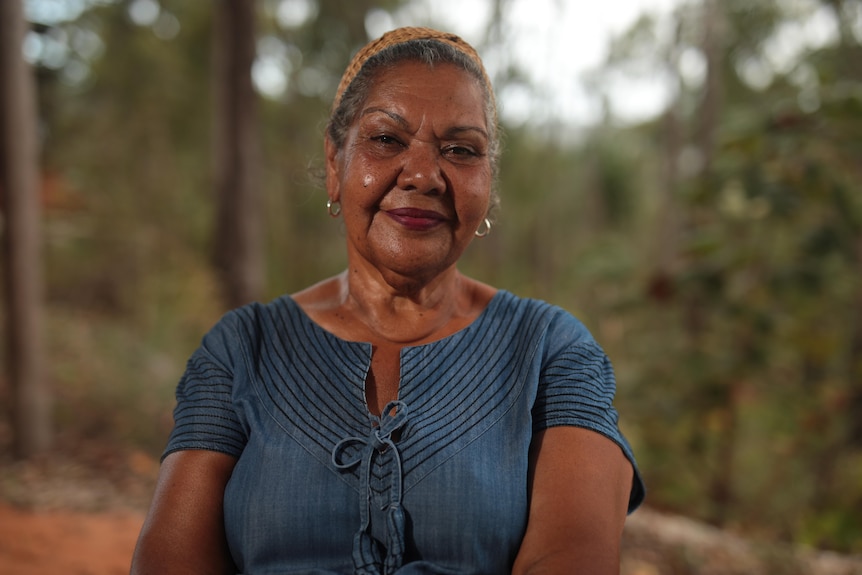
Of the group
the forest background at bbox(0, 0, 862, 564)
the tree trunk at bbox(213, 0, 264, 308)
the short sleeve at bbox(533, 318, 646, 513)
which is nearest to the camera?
the short sleeve at bbox(533, 318, 646, 513)

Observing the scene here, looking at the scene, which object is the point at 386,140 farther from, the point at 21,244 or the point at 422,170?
the point at 21,244

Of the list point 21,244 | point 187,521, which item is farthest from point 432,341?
point 21,244

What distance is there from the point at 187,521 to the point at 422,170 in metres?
0.84

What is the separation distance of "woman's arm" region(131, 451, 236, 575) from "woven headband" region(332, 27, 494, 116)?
869 mm

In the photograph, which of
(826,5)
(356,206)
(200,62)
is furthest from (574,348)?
(200,62)

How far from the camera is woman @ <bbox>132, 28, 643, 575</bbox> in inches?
54.6

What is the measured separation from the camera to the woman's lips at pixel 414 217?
4.98 feet

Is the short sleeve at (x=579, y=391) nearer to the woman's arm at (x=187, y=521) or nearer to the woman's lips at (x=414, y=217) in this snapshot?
the woman's lips at (x=414, y=217)

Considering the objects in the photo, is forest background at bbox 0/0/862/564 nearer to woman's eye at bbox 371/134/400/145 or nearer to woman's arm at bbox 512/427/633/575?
woman's eye at bbox 371/134/400/145

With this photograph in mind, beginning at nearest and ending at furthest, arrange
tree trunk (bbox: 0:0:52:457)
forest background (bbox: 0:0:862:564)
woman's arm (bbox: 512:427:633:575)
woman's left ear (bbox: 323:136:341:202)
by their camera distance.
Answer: woman's arm (bbox: 512:427:633:575), woman's left ear (bbox: 323:136:341:202), forest background (bbox: 0:0:862:564), tree trunk (bbox: 0:0:52:457)

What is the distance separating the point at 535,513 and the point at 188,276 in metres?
5.71

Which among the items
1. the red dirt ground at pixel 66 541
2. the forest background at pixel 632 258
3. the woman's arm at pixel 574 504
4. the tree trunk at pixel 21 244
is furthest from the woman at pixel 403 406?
the tree trunk at pixel 21 244

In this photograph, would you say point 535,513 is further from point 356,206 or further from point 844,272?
point 844,272

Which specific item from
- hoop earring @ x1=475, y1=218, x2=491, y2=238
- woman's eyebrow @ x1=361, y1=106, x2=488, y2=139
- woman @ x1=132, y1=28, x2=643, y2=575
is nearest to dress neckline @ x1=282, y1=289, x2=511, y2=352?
woman @ x1=132, y1=28, x2=643, y2=575
